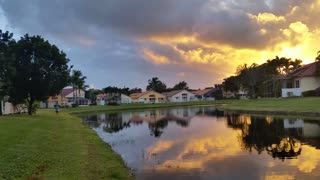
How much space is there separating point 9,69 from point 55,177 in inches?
1729

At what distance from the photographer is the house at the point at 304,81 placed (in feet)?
295

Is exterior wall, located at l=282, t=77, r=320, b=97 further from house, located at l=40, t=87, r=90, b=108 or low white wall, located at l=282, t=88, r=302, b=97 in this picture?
house, located at l=40, t=87, r=90, b=108

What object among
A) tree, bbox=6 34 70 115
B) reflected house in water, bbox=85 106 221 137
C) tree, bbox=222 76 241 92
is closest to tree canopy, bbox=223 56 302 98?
tree, bbox=222 76 241 92

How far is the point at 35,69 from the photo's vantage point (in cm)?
5934

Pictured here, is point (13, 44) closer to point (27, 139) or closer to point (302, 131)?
point (27, 139)

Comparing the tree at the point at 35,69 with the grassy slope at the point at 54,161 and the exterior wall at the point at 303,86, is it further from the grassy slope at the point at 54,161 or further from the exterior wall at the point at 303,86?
the exterior wall at the point at 303,86

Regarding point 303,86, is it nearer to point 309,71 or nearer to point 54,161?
point 309,71

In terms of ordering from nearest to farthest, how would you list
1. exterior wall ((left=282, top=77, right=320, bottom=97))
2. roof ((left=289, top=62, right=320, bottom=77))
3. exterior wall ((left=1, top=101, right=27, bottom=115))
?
exterior wall ((left=1, top=101, right=27, bottom=115)), exterior wall ((left=282, top=77, right=320, bottom=97)), roof ((left=289, top=62, right=320, bottom=77))

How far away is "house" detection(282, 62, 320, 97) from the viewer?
89.9 metres

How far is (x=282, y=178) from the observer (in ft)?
56.4

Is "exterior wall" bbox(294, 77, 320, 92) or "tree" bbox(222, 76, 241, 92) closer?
"exterior wall" bbox(294, 77, 320, 92)

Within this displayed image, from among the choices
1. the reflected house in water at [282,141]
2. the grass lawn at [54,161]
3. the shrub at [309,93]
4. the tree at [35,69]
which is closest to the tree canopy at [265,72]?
the shrub at [309,93]

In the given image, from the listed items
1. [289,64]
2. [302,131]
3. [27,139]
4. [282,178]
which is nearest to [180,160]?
[282,178]

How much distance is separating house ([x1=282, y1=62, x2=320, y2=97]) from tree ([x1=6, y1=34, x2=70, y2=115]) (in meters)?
53.6
